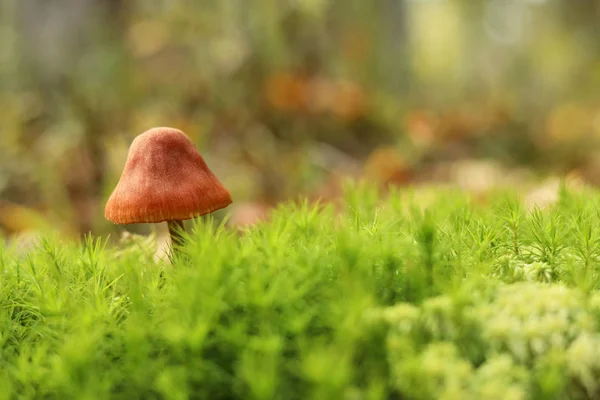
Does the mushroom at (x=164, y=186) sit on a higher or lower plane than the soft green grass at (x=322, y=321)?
higher

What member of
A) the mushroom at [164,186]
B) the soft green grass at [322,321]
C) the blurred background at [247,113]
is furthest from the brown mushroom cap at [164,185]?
the blurred background at [247,113]

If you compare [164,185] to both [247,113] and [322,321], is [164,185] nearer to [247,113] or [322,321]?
[322,321]

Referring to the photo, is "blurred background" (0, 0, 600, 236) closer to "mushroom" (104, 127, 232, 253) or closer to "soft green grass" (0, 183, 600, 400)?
"mushroom" (104, 127, 232, 253)

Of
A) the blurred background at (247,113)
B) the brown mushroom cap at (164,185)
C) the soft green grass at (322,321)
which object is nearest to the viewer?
the soft green grass at (322,321)

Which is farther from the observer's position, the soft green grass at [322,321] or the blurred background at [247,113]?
the blurred background at [247,113]

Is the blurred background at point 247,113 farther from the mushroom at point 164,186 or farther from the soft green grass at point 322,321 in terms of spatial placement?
the soft green grass at point 322,321
